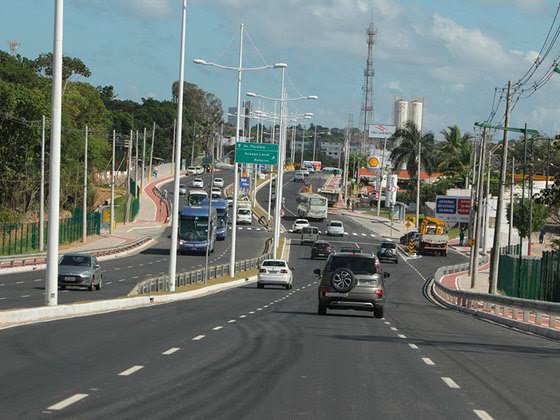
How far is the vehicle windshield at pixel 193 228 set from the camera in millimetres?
79375

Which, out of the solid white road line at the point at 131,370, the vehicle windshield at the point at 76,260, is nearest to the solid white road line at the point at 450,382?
the solid white road line at the point at 131,370

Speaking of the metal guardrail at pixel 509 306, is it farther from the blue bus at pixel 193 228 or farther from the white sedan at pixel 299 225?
the white sedan at pixel 299 225

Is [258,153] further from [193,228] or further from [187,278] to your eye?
[193,228]

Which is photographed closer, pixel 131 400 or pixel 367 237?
pixel 131 400

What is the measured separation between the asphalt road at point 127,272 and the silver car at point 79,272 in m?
0.48

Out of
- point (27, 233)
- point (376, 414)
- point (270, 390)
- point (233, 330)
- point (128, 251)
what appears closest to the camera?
point (376, 414)

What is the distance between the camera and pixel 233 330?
23.4 metres

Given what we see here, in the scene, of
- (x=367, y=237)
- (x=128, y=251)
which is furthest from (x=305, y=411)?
(x=367, y=237)

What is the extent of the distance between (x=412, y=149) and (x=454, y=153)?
17.5m

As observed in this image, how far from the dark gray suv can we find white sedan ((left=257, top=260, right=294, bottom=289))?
2400 centimetres

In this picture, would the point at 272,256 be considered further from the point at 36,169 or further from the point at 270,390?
the point at 270,390

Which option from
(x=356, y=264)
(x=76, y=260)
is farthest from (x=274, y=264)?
(x=356, y=264)

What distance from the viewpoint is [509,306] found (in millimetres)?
35750

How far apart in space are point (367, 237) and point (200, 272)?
53650 millimetres
